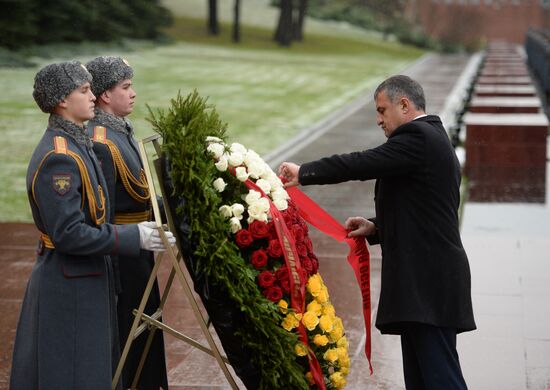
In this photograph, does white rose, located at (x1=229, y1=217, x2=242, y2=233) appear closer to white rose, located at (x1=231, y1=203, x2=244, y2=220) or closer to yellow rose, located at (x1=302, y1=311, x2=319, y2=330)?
white rose, located at (x1=231, y1=203, x2=244, y2=220)

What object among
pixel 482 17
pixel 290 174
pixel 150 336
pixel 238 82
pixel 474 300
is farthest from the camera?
pixel 482 17

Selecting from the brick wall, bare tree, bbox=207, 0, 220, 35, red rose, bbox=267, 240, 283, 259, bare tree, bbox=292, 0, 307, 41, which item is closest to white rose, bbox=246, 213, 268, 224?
red rose, bbox=267, 240, 283, 259

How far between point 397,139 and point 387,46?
5475 cm

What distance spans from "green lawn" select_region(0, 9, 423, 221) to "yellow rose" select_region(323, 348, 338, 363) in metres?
7.71

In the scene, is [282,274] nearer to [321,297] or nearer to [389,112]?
[321,297]

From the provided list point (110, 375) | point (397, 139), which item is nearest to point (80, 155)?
point (110, 375)

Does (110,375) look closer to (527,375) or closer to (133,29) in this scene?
(527,375)

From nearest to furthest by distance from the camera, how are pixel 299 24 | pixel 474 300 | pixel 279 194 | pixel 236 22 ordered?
1. pixel 279 194
2. pixel 474 300
3. pixel 236 22
4. pixel 299 24

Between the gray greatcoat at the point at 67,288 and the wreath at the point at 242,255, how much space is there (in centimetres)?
33

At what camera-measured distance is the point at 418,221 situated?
4.64 meters

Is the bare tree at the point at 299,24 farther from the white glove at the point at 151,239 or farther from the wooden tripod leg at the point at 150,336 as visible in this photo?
the white glove at the point at 151,239

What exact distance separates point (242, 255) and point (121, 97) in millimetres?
1191

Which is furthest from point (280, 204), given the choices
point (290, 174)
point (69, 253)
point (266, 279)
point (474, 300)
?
Result: point (474, 300)

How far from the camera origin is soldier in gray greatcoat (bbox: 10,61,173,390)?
172 inches
